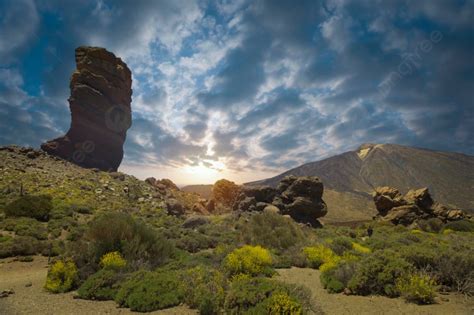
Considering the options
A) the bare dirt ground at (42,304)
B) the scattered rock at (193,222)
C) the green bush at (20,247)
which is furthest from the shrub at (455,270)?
the scattered rock at (193,222)

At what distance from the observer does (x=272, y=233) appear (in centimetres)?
1977

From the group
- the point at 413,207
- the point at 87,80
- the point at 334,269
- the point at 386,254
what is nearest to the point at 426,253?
the point at 386,254

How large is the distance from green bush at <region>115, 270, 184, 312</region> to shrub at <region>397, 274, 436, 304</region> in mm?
6884

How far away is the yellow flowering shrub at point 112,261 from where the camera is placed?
435 inches

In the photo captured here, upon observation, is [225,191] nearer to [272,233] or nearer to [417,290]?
[272,233]

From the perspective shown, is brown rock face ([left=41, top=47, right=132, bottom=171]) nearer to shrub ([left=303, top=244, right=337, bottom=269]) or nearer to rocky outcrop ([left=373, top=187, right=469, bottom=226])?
rocky outcrop ([left=373, top=187, right=469, bottom=226])

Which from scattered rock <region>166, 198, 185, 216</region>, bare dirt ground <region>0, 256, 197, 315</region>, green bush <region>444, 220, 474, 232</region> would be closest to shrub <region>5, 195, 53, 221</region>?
bare dirt ground <region>0, 256, 197, 315</region>

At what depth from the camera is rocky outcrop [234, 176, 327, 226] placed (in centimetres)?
4344

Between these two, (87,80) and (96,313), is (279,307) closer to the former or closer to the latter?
(96,313)

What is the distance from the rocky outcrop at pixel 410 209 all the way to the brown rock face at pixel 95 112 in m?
60.1

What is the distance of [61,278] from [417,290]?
39.9ft

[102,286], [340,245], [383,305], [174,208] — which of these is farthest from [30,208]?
[383,305]

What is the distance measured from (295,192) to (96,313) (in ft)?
130

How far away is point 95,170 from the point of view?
63.7 m
